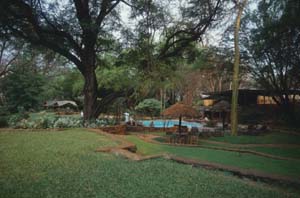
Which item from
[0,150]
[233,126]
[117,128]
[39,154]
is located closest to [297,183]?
[39,154]

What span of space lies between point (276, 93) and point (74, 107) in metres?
27.8

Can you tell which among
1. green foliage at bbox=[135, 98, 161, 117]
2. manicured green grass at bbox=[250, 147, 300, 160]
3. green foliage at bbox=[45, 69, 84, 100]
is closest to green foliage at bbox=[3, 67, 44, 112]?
green foliage at bbox=[45, 69, 84, 100]

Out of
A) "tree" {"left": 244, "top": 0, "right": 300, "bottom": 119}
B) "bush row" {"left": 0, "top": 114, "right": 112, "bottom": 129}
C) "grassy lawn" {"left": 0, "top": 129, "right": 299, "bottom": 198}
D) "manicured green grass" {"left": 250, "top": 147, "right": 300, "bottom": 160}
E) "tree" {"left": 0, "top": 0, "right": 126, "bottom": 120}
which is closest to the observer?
"grassy lawn" {"left": 0, "top": 129, "right": 299, "bottom": 198}

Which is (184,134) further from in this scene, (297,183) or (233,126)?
(297,183)

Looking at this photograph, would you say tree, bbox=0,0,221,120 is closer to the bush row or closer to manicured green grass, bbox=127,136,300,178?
the bush row

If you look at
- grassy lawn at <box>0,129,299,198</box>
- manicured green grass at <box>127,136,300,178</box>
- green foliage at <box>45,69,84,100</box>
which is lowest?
manicured green grass at <box>127,136,300,178</box>

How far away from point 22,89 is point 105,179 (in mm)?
26263

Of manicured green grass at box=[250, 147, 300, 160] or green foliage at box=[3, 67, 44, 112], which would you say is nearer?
manicured green grass at box=[250, 147, 300, 160]

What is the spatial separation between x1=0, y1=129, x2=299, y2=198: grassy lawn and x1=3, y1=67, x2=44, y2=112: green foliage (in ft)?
75.3

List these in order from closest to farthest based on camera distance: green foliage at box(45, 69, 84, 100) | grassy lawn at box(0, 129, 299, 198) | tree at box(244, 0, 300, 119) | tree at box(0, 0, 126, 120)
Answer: grassy lawn at box(0, 129, 299, 198) < tree at box(0, 0, 126, 120) < tree at box(244, 0, 300, 119) < green foliage at box(45, 69, 84, 100)

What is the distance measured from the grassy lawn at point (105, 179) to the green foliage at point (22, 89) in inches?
904

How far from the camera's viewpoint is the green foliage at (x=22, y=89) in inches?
1064

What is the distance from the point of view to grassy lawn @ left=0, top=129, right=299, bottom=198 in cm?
386

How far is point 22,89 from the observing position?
27.3 m
